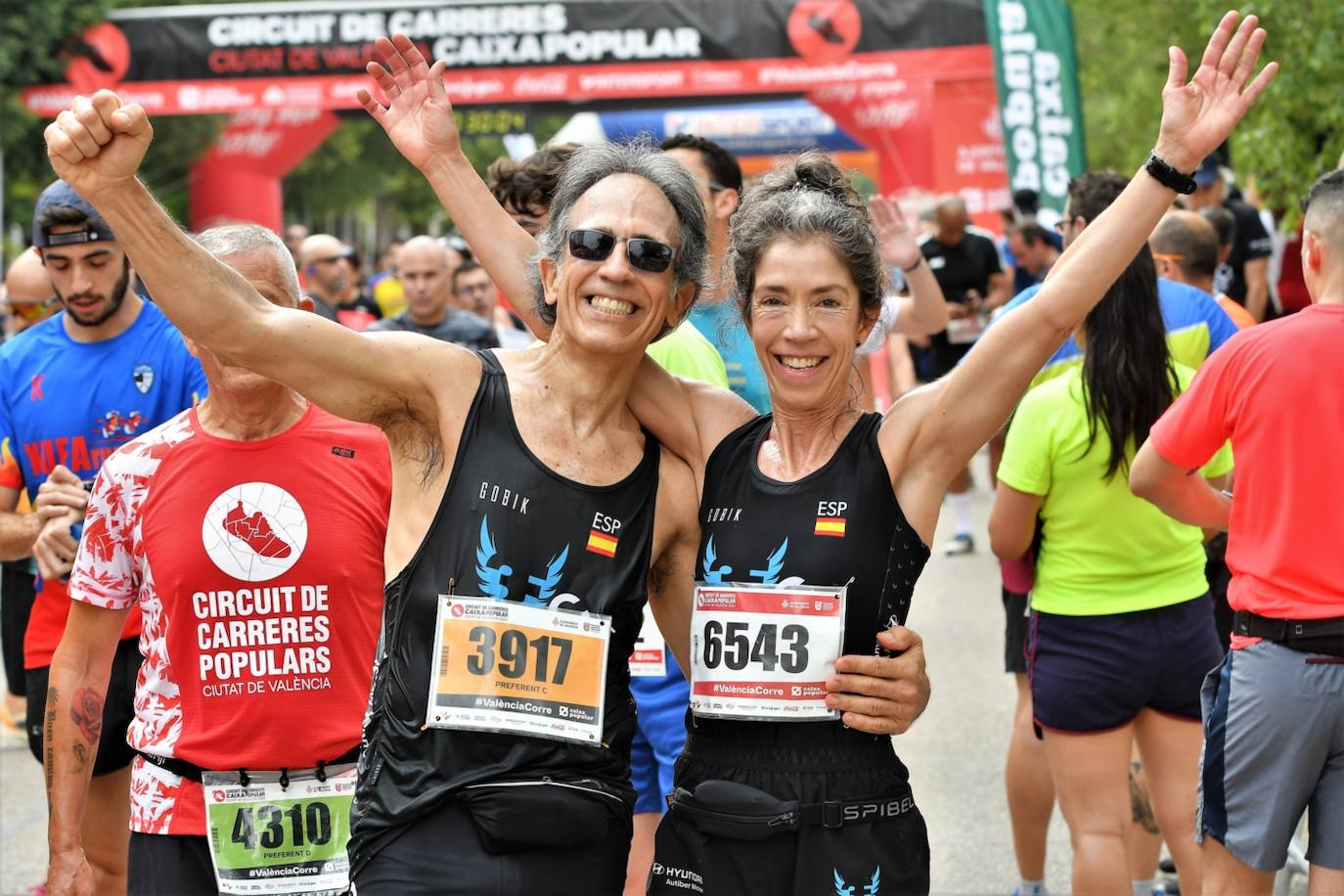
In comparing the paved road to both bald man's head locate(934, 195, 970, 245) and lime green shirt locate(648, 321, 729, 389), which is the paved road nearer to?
lime green shirt locate(648, 321, 729, 389)

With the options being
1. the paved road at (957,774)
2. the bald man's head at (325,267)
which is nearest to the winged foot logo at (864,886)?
the paved road at (957,774)

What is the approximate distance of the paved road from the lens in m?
5.96

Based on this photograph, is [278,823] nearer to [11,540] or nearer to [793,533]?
[793,533]

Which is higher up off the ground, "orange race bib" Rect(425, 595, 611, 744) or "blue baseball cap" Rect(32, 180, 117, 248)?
"blue baseball cap" Rect(32, 180, 117, 248)

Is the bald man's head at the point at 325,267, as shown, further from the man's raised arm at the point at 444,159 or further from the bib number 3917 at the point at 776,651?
the bib number 3917 at the point at 776,651

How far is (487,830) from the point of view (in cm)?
283

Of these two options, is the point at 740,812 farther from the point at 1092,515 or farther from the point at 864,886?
the point at 1092,515

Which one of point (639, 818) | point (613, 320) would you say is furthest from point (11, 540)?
point (613, 320)

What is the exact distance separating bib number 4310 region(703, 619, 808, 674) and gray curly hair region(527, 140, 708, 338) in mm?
619

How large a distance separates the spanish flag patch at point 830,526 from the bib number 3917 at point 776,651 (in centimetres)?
11

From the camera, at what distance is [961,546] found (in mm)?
12328

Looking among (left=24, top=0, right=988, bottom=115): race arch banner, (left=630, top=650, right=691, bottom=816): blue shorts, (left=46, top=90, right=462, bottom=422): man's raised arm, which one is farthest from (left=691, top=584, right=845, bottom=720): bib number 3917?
(left=24, top=0, right=988, bottom=115): race arch banner

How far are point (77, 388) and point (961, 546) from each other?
8409 millimetres

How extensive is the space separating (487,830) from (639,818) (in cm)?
175
